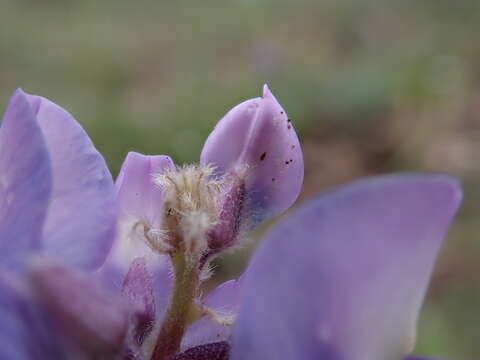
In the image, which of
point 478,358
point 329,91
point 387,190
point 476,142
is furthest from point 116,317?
point 329,91

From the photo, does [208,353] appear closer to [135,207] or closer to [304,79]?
[135,207]

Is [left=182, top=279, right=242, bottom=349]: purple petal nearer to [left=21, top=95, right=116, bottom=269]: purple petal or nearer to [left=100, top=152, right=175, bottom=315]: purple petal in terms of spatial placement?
[left=100, top=152, right=175, bottom=315]: purple petal

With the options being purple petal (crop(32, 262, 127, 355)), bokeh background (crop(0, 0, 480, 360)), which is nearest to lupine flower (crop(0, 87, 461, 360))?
purple petal (crop(32, 262, 127, 355))

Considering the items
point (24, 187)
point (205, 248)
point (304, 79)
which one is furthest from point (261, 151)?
point (304, 79)

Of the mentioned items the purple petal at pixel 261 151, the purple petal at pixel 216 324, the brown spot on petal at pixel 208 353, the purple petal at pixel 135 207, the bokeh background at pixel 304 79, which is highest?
the purple petal at pixel 261 151

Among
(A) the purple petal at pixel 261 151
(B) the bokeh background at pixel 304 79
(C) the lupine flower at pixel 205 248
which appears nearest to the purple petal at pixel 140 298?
(C) the lupine flower at pixel 205 248

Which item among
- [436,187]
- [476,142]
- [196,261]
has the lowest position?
[476,142]

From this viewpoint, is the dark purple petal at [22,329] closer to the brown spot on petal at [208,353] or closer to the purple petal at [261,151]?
the brown spot on petal at [208,353]

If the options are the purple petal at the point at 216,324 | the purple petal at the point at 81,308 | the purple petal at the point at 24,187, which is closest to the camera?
the purple petal at the point at 81,308

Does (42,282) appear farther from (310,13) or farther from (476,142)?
(310,13)
